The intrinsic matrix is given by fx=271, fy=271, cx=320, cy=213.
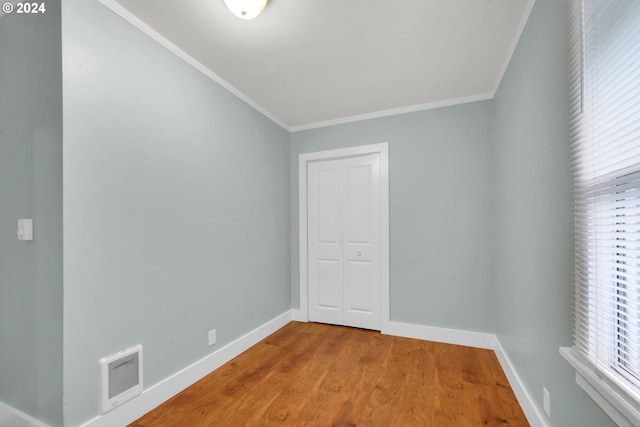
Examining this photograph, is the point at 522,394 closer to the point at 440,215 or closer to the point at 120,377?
the point at 440,215

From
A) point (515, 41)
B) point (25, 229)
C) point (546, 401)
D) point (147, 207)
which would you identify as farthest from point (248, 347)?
point (515, 41)

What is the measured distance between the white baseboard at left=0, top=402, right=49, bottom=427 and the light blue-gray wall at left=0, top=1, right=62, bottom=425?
0.11 ft

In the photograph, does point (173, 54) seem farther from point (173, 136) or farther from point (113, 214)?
point (113, 214)

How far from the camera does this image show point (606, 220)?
97 centimetres

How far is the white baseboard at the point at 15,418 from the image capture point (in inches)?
60.5

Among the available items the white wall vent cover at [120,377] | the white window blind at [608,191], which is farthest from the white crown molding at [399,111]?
the white wall vent cover at [120,377]

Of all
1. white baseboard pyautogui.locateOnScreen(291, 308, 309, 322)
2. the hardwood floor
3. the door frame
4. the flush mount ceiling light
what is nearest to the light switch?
the hardwood floor

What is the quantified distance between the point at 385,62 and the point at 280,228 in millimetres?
2116

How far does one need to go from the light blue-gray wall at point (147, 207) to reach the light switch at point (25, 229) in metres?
0.35

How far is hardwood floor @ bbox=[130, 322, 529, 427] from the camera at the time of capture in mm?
1716

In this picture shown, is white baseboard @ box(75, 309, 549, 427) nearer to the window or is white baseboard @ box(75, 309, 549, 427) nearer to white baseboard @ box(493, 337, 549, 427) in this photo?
white baseboard @ box(493, 337, 549, 427)

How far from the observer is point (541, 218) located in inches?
59.1

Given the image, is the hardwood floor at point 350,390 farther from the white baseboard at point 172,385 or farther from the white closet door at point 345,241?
the white closet door at point 345,241

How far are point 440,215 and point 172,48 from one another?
287 cm
